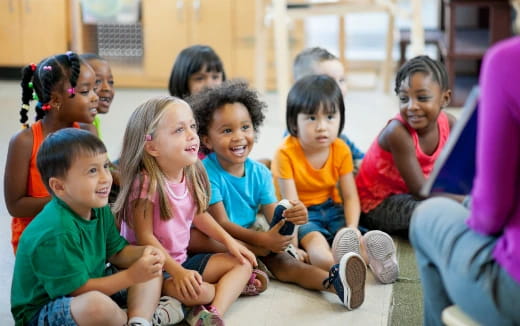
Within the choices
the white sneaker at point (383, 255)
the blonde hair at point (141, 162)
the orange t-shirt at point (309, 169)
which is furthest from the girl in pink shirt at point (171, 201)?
the orange t-shirt at point (309, 169)

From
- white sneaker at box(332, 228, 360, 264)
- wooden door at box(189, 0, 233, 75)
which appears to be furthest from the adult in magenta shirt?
wooden door at box(189, 0, 233, 75)

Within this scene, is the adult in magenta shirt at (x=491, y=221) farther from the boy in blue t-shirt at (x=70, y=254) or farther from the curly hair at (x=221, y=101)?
the curly hair at (x=221, y=101)

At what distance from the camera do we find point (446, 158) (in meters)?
1.39

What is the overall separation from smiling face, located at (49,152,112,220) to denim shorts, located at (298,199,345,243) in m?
0.81

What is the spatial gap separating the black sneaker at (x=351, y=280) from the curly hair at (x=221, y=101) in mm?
522

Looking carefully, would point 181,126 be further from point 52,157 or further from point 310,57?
point 310,57

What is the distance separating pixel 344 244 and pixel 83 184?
774 millimetres

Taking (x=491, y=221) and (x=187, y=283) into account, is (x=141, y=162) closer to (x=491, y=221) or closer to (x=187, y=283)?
(x=187, y=283)

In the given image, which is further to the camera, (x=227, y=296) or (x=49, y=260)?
(x=227, y=296)

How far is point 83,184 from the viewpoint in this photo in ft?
5.65

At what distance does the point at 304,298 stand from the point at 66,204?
2.20 ft

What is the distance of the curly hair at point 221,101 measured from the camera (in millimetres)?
2213

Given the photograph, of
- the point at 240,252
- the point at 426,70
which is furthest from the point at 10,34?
the point at 240,252

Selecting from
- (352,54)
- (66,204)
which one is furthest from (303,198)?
Answer: (352,54)
